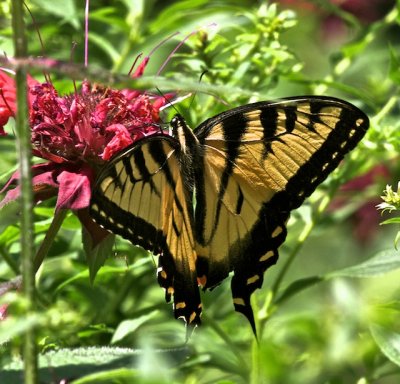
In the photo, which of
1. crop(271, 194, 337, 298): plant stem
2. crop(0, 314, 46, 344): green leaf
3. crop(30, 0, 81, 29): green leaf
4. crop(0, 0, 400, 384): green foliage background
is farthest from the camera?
crop(30, 0, 81, 29): green leaf

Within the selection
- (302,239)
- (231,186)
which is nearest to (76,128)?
(231,186)

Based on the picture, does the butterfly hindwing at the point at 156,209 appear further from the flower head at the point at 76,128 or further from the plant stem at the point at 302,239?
the plant stem at the point at 302,239

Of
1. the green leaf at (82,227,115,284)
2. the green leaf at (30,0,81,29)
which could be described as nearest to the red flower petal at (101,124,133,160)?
the green leaf at (82,227,115,284)

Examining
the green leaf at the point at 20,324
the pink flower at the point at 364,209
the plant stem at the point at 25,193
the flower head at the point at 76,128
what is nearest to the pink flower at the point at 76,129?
the flower head at the point at 76,128

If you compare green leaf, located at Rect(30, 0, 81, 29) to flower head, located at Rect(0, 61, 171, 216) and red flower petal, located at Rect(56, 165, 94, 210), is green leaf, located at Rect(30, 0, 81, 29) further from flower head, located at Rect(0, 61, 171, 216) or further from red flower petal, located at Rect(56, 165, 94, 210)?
red flower petal, located at Rect(56, 165, 94, 210)

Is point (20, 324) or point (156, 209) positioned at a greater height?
point (20, 324)

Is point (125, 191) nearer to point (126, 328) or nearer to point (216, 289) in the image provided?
point (126, 328)
